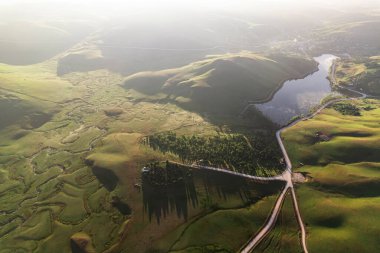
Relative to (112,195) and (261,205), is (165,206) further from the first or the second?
(261,205)

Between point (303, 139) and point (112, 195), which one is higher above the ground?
point (303, 139)

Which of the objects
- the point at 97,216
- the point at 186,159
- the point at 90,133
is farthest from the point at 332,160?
the point at 90,133

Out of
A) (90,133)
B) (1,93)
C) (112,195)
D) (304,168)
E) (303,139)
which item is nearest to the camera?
(112,195)

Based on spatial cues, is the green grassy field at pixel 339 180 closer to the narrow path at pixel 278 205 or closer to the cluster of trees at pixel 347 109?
the narrow path at pixel 278 205

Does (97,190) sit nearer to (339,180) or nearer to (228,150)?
(228,150)

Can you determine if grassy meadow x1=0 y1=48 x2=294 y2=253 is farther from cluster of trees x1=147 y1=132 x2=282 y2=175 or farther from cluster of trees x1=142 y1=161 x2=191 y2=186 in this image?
cluster of trees x1=147 y1=132 x2=282 y2=175

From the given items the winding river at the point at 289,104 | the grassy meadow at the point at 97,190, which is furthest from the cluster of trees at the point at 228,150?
the winding river at the point at 289,104

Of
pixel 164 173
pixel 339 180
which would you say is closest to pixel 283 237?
pixel 339 180
